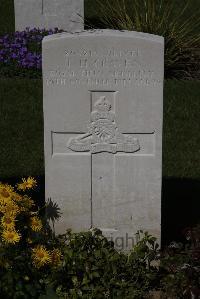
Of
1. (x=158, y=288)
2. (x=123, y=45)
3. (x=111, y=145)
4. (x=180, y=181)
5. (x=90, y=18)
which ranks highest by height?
(x=90, y=18)

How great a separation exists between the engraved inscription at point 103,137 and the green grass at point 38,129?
2.13m

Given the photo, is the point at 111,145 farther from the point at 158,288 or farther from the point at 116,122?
the point at 158,288

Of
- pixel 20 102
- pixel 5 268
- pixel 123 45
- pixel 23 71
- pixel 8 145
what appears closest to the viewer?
pixel 5 268

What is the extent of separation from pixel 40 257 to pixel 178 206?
2030 millimetres

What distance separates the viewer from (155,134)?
4695 millimetres

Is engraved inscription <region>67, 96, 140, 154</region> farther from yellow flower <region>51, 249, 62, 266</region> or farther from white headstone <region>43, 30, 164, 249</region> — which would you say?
yellow flower <region>51, 249, 62, 266</region>

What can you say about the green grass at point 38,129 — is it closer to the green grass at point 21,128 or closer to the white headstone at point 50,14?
the green grass at point 21,128

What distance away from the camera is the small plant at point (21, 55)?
10086mm

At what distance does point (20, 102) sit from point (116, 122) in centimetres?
447

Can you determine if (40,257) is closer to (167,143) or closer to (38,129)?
(167,143)

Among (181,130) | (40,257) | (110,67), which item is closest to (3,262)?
(40,257)

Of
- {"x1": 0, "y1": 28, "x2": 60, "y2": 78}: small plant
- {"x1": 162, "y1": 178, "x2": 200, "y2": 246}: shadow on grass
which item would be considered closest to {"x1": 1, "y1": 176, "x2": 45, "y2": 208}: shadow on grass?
{"x1": 162, "y1": 178, "x2": 200, "y2": 246}: shadow on grass

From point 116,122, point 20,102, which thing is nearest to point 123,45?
point 116,122

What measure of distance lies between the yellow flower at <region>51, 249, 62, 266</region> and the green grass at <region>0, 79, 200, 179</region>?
2257mm
